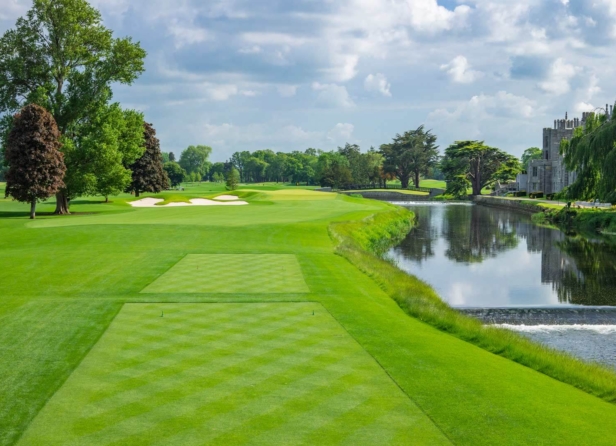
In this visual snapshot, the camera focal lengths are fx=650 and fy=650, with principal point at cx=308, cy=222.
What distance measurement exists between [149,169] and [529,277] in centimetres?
6274

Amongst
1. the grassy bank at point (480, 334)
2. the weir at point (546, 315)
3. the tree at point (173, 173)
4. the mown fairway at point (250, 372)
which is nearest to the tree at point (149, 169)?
the tree at point (173, 173)

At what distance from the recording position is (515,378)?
37.4ft

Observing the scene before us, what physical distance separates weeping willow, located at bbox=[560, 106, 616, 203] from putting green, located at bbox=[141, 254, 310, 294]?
3120 centimetres

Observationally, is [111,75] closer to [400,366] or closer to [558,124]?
[400,366]

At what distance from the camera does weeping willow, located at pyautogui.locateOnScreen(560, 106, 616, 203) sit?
4812cm

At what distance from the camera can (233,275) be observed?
21953 millimetres

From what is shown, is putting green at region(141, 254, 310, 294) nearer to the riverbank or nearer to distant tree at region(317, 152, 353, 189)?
the riverbank

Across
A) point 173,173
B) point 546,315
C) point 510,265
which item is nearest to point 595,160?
point 510,265

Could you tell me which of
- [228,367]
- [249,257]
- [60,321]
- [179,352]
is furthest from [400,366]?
[249,257]

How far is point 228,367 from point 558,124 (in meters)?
113

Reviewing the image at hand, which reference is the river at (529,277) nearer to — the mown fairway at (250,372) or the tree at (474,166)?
the mown fairway at (250,372)

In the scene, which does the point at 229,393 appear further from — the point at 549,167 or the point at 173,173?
the point at 173,173

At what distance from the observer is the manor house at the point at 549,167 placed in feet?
343

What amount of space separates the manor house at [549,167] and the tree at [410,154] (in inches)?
1801
